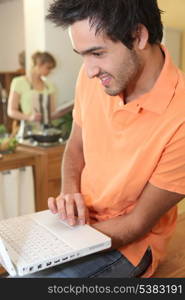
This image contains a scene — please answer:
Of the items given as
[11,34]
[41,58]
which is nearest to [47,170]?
[41,58]

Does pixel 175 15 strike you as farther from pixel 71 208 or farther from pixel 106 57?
pixel 71 208

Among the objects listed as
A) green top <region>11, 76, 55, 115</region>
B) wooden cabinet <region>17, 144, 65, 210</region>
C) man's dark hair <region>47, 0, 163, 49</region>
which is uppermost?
man's dark hair <region>47, 0, 163, 49</region>

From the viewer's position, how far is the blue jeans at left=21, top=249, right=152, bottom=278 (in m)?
0.91

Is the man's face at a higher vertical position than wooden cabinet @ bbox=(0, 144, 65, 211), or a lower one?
higher

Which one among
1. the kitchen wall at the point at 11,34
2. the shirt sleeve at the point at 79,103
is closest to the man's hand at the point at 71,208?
the shirt sleeve at the point at 79,103

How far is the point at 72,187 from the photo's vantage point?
3.69ft

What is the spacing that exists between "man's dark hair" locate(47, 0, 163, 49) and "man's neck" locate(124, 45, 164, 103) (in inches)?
2.4

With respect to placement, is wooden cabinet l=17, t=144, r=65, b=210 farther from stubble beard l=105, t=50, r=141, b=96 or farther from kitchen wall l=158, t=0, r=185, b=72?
stubble beard l=105, t=50, r=141, b=96

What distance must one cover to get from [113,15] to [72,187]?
496 mm

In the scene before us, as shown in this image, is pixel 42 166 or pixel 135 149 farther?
pixel 42 166

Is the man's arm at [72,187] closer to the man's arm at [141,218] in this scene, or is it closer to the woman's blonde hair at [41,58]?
the man's arm at [141,218]

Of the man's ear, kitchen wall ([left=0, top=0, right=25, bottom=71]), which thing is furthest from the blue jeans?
kitchen wall ([left=0, top=0, right=25, bottom=71])

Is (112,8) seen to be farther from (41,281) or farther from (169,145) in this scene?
(41,281)

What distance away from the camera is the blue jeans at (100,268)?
906 millimetres
